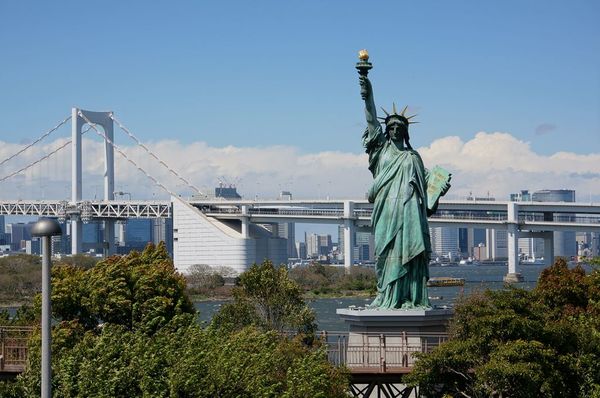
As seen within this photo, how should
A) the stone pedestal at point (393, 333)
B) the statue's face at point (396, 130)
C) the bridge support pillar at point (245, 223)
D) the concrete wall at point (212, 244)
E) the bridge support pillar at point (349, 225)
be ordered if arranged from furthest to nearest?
the bridge support pillar at point (245, 223)
the bridge support pillar at point (349, 225)
the concrete wall at point (212, 244)
the statue's face at point (396, 130)
the stone pedestal at point (393, 333)

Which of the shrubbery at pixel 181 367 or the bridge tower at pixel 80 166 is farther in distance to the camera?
the bridge tower at pixel 80 166

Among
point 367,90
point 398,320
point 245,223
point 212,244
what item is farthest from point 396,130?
point 245,223

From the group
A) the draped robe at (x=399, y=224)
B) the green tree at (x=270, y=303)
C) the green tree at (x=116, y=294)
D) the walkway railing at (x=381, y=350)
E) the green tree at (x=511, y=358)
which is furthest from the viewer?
the green tree at (x=270, y=303)

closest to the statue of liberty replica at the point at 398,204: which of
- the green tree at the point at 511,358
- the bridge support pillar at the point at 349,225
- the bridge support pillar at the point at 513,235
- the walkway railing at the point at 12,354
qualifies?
the green tree at the point at 511,358

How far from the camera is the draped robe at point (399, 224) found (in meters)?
18.4

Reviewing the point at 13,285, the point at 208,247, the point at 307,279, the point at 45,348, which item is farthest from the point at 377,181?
the point at 208,247

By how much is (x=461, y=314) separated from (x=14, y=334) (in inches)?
380

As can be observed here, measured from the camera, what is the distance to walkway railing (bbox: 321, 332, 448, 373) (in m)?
16.9

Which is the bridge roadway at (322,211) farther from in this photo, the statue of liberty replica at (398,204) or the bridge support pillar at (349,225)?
the statue of liberty replica at (398,204)

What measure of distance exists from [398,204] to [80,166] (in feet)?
281

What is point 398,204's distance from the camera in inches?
735

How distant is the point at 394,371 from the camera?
16.8 metres

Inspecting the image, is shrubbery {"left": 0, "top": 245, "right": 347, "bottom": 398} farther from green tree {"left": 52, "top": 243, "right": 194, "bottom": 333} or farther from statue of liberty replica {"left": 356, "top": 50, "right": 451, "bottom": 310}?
green tree {"left": 52, "top": 243, "right": 194, "bottom": 333}

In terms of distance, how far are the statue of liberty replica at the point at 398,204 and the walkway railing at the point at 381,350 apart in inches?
27.1
